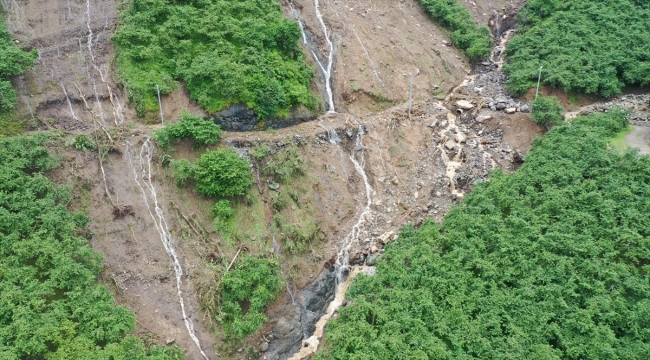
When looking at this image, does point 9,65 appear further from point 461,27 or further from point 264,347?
point 461,27

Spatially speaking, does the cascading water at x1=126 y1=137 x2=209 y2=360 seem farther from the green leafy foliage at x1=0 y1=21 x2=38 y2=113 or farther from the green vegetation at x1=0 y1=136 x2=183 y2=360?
the green leafy foliage at x1=0 y1=21 x2=38 y2=113

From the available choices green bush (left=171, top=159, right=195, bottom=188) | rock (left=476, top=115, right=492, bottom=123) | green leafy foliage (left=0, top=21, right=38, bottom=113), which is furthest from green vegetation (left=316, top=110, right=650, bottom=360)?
green leafy foliage (left=0, top=21, right=38, bottom=113)

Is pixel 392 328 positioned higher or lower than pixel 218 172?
lower

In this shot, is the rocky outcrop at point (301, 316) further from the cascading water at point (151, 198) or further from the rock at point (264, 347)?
the cascading water at point (151, 198)

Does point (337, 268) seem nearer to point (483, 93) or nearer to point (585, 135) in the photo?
point (585, 135)

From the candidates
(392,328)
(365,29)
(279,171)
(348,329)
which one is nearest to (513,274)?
(392,328)

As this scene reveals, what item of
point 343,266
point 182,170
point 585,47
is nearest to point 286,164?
point 182,170
